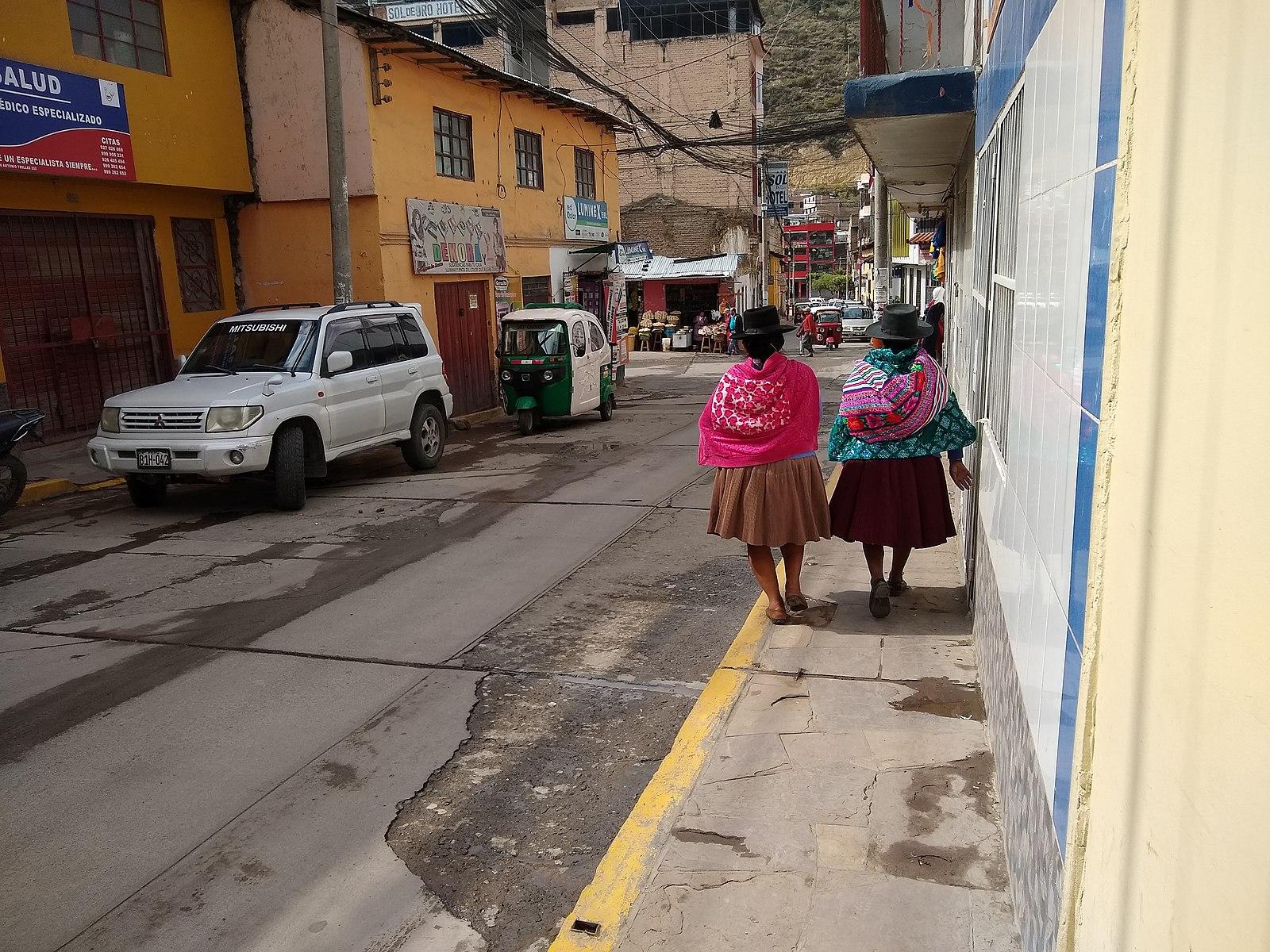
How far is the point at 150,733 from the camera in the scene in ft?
15.3

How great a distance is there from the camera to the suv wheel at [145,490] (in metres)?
9.79

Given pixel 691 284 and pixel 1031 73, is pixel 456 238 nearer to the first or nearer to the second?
pixel 1031 73

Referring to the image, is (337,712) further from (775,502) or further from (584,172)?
(584,172)

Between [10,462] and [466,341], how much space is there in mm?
9477

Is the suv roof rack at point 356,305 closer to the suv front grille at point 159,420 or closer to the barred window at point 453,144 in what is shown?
the suv front grille at point 159,420

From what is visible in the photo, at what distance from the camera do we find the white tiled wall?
6.61 ft

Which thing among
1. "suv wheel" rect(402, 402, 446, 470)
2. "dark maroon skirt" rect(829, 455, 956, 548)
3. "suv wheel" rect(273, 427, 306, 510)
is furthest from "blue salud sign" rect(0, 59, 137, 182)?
"dark maroon skirt" rect(829, 455, 956, 548)

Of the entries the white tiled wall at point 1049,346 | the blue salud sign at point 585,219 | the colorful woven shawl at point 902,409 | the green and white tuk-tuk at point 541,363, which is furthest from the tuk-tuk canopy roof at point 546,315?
the white tiled wall at point 1049,346

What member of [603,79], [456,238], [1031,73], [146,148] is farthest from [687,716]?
[603,79]

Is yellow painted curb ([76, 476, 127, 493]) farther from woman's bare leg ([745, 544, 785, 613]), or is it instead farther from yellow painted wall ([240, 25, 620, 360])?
woman's bare leg ([745, 544, 785, 613])

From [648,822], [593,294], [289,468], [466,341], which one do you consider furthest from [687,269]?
[648,822]

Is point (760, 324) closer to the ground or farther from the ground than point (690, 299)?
farther from the ground

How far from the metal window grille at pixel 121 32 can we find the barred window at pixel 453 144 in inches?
181

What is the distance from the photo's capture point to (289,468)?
9.51 m
